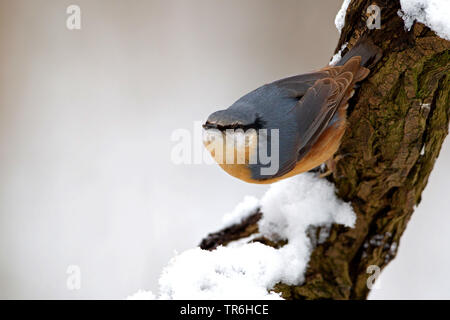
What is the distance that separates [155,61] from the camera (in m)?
3.25

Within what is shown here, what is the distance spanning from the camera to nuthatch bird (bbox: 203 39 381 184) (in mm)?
1332

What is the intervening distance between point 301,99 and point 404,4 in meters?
0.41

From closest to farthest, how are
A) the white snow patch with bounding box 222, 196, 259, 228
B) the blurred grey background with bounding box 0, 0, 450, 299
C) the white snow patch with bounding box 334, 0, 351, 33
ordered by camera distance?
1. the white snow patch with bounding box 334, 0, 351, 33
2. the white snow patch with bounding box 222, 196, 259, 228
3. the blurred grey background with bounding box 0, 0, 450, 299

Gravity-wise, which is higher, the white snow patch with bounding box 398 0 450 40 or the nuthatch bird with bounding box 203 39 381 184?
the white snow patch with bounding box 398 0 450 40

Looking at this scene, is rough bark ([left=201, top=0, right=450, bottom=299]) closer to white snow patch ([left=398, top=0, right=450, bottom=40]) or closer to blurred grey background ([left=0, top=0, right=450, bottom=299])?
white snow patch ([left=398, top=0, right=450, bottom=40])

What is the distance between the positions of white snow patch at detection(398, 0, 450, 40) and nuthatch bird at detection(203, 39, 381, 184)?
0.48ft
